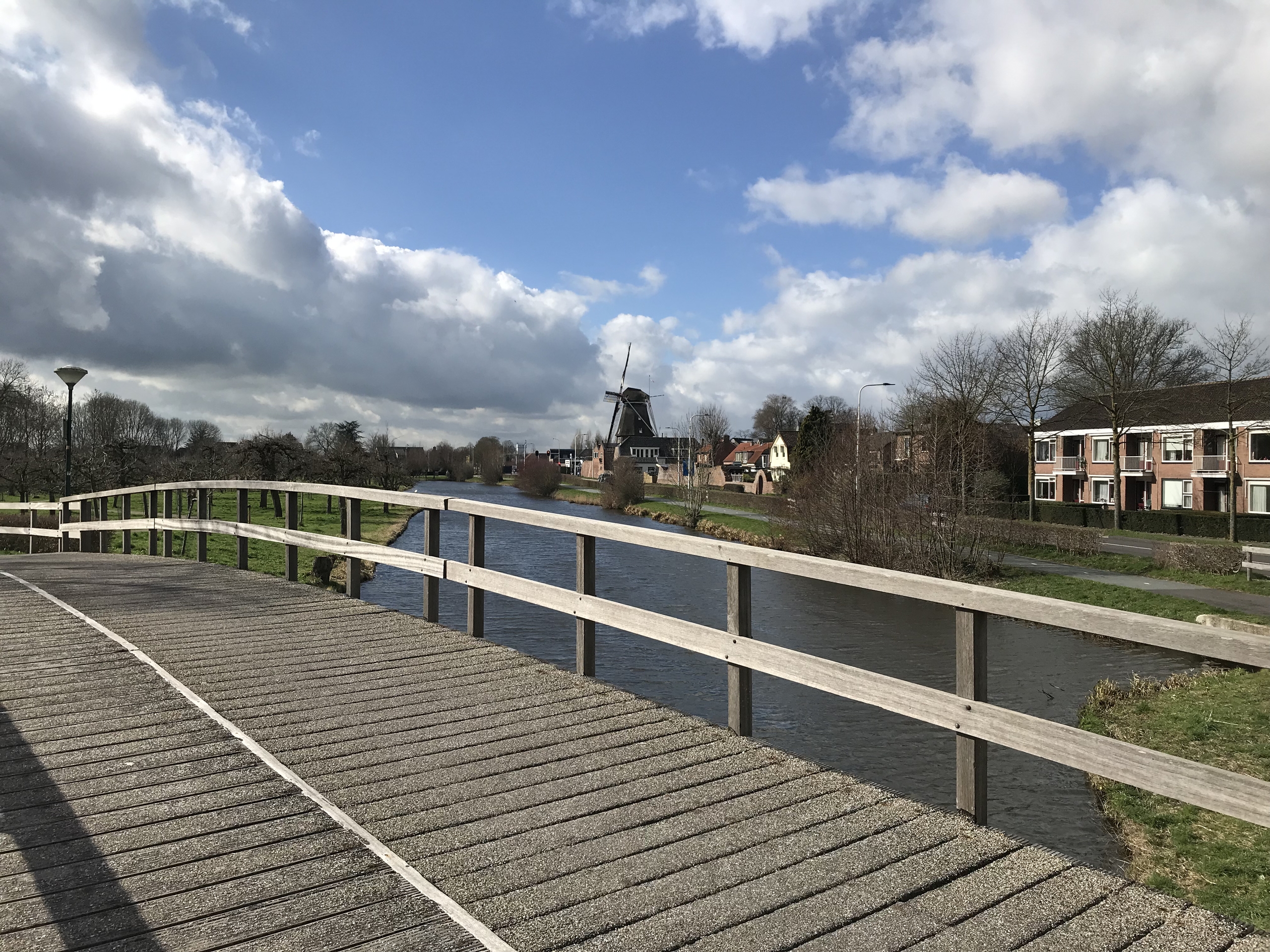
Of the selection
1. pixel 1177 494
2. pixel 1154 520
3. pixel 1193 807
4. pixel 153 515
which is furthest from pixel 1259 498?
pixel 153 515

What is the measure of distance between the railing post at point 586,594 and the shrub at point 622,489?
54.5 meters

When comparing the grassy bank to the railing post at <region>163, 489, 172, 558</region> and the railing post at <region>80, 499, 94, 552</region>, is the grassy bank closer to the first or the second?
the railing post at <region>163, 489, 172, 558</region>

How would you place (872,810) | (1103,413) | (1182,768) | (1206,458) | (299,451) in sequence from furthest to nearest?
(1103,413) → (299,451) → (1206,458) → (872,810) → (1182,768)

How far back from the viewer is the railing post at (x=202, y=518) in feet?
41.9

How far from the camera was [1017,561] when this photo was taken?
2948cm

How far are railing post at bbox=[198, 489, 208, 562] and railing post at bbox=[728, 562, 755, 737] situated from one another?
9.89 m

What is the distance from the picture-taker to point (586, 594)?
228 inches

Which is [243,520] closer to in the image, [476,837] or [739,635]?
[739,635]

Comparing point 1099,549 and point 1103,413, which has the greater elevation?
point 1103,413

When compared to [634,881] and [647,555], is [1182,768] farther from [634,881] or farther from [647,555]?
[647,555]

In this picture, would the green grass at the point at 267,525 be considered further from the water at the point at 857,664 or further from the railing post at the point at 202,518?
the water at the point at 857,664

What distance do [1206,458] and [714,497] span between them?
1075 inches

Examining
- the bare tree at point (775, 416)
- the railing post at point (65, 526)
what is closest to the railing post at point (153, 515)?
the railing post at point (65, 526)

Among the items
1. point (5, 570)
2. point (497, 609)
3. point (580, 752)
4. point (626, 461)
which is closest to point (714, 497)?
point (626, 461)
